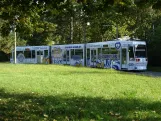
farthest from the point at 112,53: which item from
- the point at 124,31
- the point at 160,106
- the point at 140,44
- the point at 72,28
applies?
the point at 160,106

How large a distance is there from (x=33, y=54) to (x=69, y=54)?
25.6 ft

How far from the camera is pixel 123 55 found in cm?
3462

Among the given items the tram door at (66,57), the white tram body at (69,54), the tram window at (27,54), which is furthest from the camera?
the tram window at (27,54)

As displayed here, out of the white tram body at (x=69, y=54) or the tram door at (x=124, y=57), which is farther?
the white tram body at (x=69, y=54)

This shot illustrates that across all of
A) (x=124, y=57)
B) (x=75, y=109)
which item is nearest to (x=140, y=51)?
(x=124, y=57)

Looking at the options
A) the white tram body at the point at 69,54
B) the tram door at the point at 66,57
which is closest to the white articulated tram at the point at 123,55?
the white tram body at the point at 69,54

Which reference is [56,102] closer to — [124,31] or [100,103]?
[100,103]

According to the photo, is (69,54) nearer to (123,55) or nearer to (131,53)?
(123,55)

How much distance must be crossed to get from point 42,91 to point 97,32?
42652 millimetres

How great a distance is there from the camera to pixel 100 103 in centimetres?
1039

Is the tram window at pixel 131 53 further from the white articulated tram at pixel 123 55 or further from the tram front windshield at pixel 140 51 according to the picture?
the tram front windshield at pixel 140 51

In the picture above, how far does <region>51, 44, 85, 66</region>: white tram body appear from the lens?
4062cm

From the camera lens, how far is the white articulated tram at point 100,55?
34375mm

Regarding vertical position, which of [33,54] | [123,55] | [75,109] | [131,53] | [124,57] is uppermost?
[33,54]
